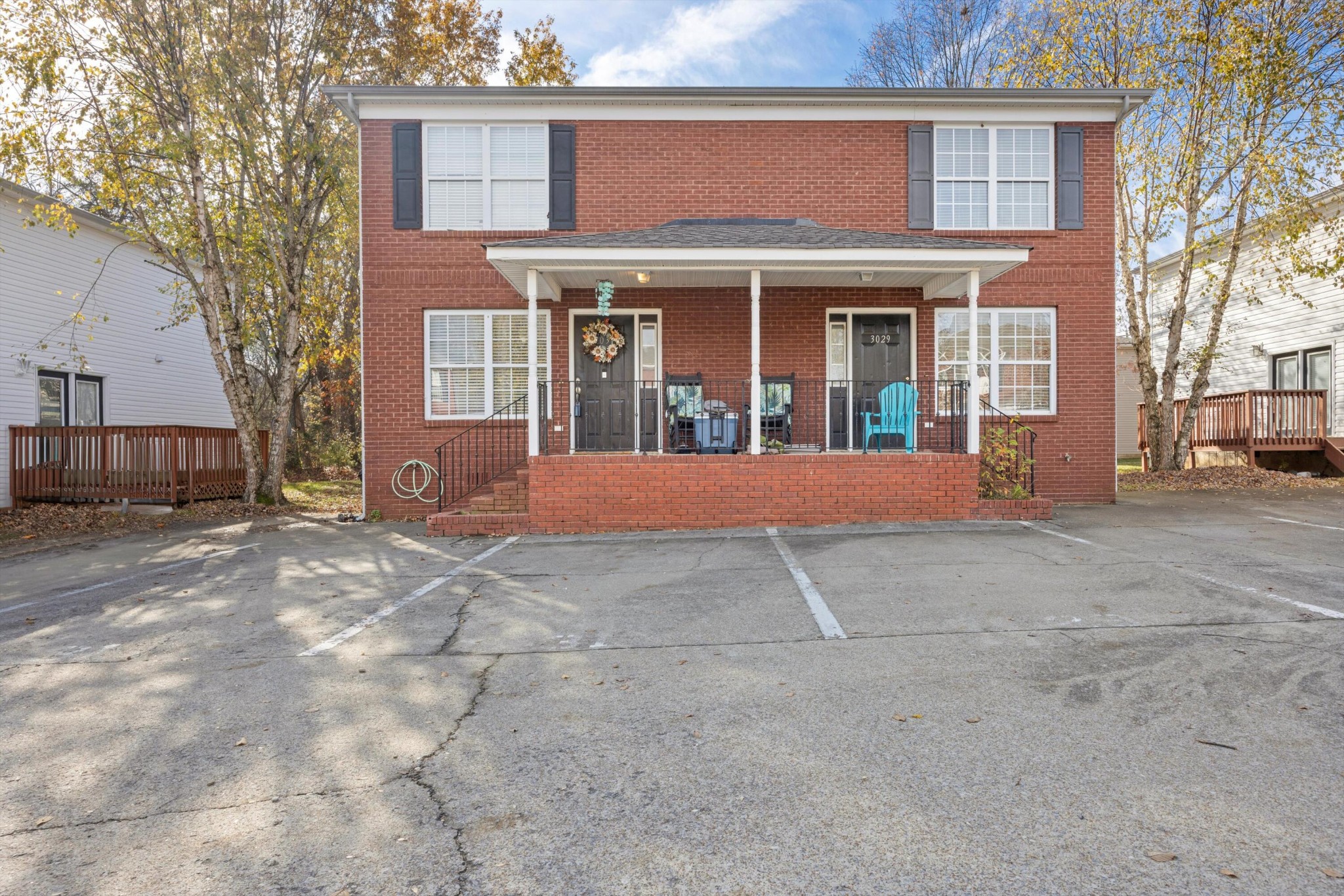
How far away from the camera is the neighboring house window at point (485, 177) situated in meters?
12.4

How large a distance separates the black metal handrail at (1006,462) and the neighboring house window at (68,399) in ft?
57.7

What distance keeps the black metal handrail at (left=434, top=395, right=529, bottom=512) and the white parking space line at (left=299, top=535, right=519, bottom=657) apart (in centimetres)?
332

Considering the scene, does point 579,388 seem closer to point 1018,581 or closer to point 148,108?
point 1018,581

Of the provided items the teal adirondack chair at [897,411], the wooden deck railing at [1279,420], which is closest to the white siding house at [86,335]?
the teal adirondack chair at [897,411]

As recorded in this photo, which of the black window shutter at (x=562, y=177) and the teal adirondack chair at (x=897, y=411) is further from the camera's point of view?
the black window shutter at (x=562, y=177)

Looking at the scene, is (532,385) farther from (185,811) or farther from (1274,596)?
(1274,596)

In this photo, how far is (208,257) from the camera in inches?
539

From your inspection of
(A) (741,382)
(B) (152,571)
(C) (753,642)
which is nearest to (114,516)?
(B) (152,571)

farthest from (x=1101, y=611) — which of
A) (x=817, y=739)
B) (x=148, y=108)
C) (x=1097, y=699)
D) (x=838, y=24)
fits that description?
(x=838, y=24)

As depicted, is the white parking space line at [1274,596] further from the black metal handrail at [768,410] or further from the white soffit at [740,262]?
the black metal handrail at [768,410]

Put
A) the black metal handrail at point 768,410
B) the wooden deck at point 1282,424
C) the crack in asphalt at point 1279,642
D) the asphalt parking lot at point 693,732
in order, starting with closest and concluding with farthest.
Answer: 1. the asphalt parking lot at point 693,732
2. the crack in asphalt at point 1279,642
3. the black metal handrail at point 768,410
4. the wooden deck at point 1282,424

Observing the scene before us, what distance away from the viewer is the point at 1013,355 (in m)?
12.6

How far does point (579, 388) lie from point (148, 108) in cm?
900

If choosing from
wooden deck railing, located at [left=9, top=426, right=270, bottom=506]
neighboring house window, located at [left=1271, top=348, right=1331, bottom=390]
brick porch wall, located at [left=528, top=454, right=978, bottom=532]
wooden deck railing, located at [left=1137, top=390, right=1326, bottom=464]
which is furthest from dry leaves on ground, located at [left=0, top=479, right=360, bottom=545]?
neighboring house window, located at [left=1271, top=348, right=1331, bottom=390]
